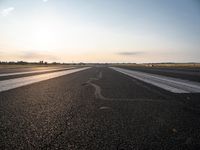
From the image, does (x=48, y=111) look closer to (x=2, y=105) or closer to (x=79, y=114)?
(x=79, y=114)

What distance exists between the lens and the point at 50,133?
115 inches

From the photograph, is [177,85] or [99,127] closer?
[99,127]

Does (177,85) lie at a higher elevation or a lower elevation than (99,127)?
lower

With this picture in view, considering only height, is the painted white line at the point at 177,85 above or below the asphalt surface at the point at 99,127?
below

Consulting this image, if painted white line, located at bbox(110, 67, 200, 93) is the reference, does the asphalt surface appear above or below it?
above

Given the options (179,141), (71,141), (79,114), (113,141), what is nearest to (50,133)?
(71,141)

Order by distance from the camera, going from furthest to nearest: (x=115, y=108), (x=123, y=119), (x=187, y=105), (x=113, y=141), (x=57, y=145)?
(x=187, y=105) < (x=115, y=108) < (x=123, y=119) < (x=113, y=141) < (x=57, y=145)

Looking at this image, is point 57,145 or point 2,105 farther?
point 2,105

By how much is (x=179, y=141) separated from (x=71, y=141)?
1.32 meters

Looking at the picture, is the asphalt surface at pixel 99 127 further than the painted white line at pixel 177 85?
No

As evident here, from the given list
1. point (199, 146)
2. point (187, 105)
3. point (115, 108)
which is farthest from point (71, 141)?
point (187, 105)

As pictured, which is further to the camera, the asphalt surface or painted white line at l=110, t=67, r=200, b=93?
painted white line at l=110, t=67, r=200, b=93

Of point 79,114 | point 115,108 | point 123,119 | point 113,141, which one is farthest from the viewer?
point 115,108

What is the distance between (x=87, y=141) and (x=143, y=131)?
2.89 ft
